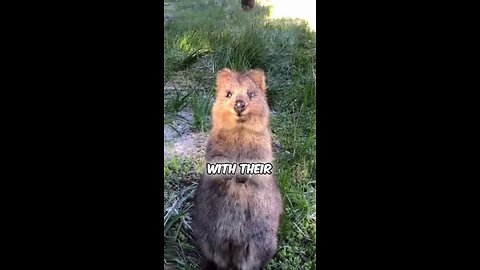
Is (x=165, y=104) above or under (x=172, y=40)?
under

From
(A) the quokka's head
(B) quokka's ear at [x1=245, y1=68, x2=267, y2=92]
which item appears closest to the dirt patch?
(A) the quokka's head

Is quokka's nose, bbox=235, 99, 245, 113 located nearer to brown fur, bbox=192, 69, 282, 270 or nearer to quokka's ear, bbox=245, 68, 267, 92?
brown fur, bbox=192, 69, 282, 270

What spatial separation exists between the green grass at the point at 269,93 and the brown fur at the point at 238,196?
6 centimetres

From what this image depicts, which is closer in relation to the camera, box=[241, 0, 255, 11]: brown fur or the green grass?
the green grass

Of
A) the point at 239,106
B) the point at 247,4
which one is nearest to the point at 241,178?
the point at 239,106

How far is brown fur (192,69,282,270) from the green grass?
57mm

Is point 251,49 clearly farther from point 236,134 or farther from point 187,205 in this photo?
point 187,205

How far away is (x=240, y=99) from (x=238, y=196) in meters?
0.47

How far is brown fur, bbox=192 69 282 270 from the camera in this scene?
268cm

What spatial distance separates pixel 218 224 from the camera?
2688 mm

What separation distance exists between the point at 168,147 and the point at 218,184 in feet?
1.02

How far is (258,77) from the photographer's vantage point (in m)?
2.81

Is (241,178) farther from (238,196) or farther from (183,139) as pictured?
(183,139)

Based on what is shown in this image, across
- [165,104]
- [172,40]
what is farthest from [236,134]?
[172,40]
